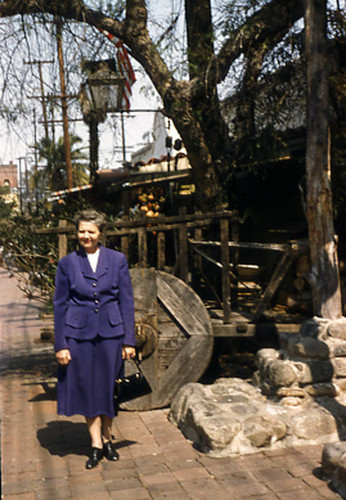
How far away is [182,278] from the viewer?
23.0 feet

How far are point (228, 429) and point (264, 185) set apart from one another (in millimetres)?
4962

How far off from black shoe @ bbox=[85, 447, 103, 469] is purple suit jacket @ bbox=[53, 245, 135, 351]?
2.72 ft

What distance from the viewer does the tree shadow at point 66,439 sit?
555cm

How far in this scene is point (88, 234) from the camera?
5.24 metres

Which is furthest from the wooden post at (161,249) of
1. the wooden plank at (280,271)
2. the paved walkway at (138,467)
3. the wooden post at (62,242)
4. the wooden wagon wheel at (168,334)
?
the paved walkway at (138,467)

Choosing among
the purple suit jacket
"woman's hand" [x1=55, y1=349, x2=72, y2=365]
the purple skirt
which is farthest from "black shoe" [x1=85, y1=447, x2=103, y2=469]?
the purple suit jacket

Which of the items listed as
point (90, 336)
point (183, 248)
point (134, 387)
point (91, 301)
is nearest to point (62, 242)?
point (183, 248)

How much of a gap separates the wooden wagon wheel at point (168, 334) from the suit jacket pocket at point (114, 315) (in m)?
1.45

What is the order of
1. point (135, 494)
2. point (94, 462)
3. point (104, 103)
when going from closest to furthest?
point (135, 494), point (94, 462), point (104, 103)

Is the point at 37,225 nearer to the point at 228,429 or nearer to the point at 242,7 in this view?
the point at 242,7

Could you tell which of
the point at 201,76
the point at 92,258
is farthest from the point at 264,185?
the point at 92,258

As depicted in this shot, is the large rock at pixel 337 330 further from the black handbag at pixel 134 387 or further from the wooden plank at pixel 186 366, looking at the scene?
the black handbag at pixel 134 387

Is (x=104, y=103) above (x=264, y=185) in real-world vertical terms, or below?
above

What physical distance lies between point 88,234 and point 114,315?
667 mm
